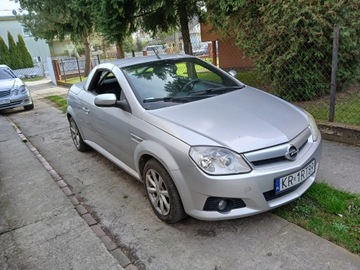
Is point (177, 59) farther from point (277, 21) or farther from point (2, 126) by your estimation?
point (2, 126)

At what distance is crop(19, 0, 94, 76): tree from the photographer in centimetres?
1018

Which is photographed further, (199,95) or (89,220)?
(199,95)

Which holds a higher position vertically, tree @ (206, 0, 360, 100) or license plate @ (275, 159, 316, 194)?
tree @ (206, 0, 360, 100)

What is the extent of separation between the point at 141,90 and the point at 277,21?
3214 mm

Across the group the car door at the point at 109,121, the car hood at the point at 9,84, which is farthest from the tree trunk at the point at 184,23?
the car hood at the point at 9,84

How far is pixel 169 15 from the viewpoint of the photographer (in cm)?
837

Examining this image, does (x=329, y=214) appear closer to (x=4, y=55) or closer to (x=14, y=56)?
(x=14, y=56)

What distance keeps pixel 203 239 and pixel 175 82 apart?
182cm

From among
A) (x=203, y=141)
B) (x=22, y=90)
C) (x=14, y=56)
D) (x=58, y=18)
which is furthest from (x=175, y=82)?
(x=14, y=56)

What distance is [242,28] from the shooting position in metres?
5.93

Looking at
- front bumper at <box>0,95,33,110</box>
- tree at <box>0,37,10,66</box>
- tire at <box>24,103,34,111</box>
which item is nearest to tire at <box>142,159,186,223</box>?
front bumper at <box>0,95,33,110</box>

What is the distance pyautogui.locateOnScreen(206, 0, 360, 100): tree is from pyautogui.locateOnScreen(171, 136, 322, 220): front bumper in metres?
3.31

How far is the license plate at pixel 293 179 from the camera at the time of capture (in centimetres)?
249

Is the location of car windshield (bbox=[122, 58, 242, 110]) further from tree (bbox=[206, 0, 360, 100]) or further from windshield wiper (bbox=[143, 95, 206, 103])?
tree (bbox=[206, 0, 360, 100])
